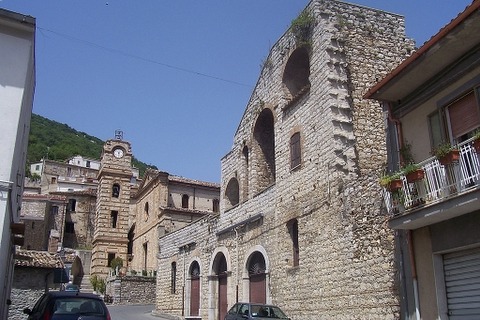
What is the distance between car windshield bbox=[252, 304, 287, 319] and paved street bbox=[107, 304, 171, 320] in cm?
1140

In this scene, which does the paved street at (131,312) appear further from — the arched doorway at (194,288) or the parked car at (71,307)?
the parked car at (71,307)

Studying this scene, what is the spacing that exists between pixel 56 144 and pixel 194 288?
282 feet

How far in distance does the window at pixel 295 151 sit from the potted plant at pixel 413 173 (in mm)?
8145

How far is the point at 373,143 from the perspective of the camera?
17.5 m

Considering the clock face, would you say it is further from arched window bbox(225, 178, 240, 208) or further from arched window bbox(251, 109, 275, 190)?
arched window bbox(251, 109, 275, 190)

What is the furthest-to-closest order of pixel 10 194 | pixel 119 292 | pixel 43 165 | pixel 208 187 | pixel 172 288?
1. pixel 43 165
2. pixel 208 187
3. pixel 119 292
4. pixel 172 288
5. pixel 10 194

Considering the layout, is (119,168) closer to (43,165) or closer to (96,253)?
(96,253)

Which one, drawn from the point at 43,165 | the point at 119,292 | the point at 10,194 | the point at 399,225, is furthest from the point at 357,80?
the point at 43,165

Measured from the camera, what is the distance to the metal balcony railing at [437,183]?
31.8ft

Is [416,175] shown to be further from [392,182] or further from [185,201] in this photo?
[185,201]

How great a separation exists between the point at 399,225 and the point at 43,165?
269ft

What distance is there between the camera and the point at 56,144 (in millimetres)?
104625

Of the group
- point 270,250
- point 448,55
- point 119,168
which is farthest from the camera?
point 119,168

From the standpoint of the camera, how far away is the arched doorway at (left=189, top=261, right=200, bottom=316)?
2642 cm
